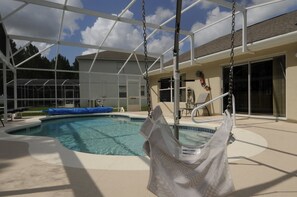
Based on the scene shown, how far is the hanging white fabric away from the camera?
220 centimetres

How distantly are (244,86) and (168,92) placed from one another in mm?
6019

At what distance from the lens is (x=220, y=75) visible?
11.0 meters

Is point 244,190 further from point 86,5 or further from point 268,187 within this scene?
point 86,5

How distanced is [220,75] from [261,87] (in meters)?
2.25

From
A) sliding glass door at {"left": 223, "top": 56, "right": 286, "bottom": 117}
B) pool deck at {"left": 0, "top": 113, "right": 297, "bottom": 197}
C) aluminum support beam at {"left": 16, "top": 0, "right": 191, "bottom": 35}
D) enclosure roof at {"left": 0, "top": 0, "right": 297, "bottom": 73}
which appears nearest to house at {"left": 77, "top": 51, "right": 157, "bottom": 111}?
enclosure roof at {"left": 0, "top": 0, "right": 297, "bottom": 73}

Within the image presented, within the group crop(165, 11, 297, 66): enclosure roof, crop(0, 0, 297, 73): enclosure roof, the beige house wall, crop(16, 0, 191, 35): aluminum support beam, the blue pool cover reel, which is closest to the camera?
the beige house wall

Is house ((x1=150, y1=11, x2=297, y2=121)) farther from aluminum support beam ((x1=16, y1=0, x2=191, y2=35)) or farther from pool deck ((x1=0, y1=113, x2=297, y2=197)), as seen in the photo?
pool deck ((x1=0, y1=113, x2=297, y2=197))

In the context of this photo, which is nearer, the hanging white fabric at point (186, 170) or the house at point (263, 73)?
the hanging white fabric at point (186, 170)

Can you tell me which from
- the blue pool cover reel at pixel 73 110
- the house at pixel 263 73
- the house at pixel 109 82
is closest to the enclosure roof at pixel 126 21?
the house at pixel 263 73

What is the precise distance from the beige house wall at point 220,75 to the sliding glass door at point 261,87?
25 centimetres

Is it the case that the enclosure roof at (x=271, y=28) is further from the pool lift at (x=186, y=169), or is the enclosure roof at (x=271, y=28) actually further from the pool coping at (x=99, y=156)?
the pool lift at (x=186, y=169)

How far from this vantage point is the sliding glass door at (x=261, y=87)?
27.4ft

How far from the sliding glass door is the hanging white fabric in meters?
7.07

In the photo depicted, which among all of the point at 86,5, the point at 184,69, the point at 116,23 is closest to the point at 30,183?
the point at 86,5
